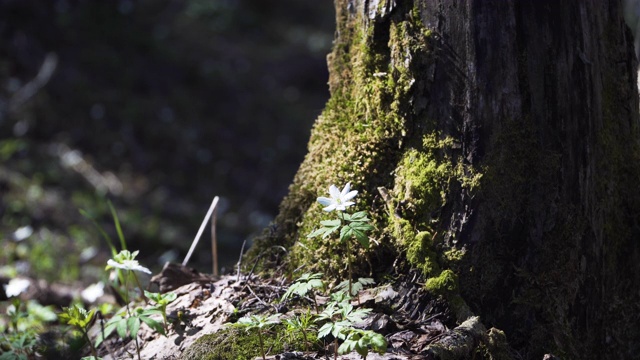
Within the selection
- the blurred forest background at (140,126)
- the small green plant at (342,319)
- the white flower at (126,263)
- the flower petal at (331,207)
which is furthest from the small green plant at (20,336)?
the blurred forest background at (140,126)

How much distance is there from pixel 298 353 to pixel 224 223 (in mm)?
5365

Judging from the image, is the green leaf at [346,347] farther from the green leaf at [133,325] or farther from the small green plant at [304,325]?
the green leaf at [133,325]

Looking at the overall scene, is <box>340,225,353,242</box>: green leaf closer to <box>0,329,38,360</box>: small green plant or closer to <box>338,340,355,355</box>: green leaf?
<box>338,340,355,355</box>: green leaf

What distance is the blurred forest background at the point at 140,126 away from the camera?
6.67m

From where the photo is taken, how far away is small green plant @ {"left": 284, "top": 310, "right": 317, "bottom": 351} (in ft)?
7.29

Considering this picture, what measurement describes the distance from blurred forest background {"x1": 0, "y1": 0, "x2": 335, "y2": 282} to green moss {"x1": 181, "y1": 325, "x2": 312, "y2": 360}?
3.27 metres

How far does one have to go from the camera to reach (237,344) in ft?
7.82

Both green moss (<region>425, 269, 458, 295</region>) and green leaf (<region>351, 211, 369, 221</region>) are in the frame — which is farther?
green moss (<region>425, 269, 458, 295</region>)

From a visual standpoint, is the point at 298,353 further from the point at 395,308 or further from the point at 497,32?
the point at 497,32

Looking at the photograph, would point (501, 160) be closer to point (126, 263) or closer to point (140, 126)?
point (126, 263)

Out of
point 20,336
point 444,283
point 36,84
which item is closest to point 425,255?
point 444,283

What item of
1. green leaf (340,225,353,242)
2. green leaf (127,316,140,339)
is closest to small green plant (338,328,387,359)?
green leaf (340,225,353,242)

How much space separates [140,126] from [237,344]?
22.3 feet

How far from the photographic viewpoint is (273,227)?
3061mm
